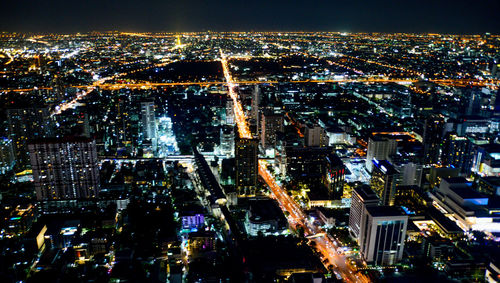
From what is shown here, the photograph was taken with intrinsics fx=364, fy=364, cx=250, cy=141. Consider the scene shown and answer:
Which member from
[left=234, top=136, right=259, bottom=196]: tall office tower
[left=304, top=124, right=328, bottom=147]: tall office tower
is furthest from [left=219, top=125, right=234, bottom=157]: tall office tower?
[left=304, top=124, right=328, bottom=147]: tall office tower

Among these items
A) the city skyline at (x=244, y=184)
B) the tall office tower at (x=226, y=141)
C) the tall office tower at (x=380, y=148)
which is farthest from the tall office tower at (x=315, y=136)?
the tall office tower at (x=226, y=141)

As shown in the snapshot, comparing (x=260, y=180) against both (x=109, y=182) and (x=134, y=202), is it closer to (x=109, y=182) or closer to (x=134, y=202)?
(x=134, y=202)

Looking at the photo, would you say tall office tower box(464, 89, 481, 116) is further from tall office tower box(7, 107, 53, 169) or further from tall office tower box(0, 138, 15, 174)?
tall office tower box(0, 138, 15, 174)

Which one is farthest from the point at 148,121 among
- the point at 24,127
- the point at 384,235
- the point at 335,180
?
the point at 384,235

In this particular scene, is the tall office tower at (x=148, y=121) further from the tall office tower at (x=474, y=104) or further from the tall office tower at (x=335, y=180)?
the tall office tower at (x=474, y=104)

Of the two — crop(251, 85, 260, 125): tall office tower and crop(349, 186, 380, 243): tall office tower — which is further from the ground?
crop(251, 85, 260, 125): tall office tower

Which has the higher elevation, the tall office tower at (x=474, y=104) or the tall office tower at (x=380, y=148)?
the tall office tower at (x=474, y=104)
